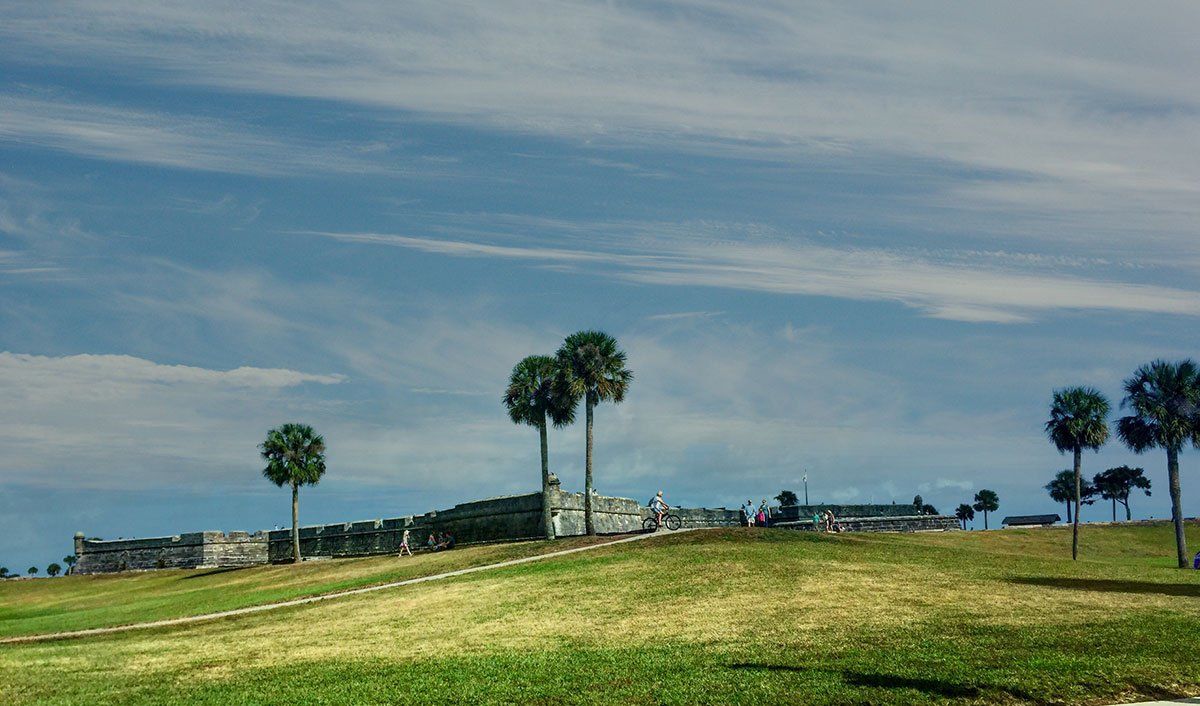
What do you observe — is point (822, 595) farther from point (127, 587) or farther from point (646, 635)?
point (127, 587)

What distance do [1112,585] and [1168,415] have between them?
30695 mm

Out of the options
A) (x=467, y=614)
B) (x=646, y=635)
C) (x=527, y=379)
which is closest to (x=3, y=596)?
(x=527, y=379)

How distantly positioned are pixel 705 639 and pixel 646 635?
1707 mm

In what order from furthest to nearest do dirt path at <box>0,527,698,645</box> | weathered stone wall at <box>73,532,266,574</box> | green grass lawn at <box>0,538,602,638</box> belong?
1. weathered stone wall at <box>73,532,266,574</box>
2. green grass lawn at <box>0,538,602,638</box>
3. dirt path at <box>0,527,698,645</box>

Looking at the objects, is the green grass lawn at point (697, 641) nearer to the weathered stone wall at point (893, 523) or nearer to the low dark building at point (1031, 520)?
the weathered stone wall at point (893, 523)

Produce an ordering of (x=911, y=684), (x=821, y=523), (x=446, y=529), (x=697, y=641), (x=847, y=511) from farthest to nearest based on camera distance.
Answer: (x=847, y=511) → (x=821, y=523) → (x=446, y=529) → (x=697, y=641) → (x=911, y=684)

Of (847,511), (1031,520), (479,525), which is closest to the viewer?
(479,525)

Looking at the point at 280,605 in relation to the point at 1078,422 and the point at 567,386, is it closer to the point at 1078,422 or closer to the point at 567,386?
the point at 567,386

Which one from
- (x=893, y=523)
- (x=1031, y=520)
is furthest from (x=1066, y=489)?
(x=893, y=523)

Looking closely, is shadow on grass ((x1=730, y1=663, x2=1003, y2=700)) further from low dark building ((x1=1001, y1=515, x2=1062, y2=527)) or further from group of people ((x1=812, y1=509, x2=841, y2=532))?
low dark building ((x1=1001, y1=515, x2=1062, y2=527))

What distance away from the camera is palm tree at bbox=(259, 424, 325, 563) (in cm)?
7312

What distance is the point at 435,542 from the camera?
214 ft

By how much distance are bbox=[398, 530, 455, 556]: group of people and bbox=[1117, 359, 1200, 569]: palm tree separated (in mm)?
41220

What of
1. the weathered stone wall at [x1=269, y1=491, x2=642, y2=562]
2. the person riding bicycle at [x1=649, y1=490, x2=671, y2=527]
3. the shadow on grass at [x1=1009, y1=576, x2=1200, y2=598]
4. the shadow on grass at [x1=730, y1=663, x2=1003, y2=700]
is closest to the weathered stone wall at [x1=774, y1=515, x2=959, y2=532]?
the weathered stone wall at [x1=269, y1=491, x2=642, y2=562]
